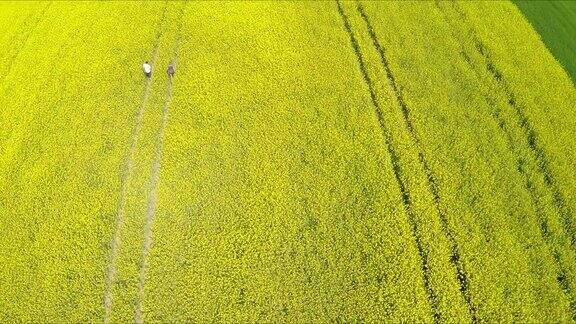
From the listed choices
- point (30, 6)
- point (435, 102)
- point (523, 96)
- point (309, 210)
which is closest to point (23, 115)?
point (30, 6)

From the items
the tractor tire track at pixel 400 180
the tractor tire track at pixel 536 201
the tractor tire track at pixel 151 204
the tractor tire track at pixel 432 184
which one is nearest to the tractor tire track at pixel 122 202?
the tractor tire track at pixel 151 204

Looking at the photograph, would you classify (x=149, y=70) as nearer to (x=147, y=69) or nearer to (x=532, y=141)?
(x=147, y=69)

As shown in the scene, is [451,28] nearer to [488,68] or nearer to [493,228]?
[488,68]

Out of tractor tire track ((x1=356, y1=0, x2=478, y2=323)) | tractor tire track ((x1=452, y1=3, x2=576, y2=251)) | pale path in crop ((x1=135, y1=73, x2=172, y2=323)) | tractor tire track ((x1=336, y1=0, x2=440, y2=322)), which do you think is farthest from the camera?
tractor tire track ((x1=452, y1=3, x2=576, y2=251))

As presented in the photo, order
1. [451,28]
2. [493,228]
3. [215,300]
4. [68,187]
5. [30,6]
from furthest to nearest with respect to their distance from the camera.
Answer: [30,6] → [451,28] → [68,187] → [493,228] → [215,300]

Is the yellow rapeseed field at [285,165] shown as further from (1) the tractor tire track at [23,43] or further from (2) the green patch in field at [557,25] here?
(2) the green patch in field at [557,25]

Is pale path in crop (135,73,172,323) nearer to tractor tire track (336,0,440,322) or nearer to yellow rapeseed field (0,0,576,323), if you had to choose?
yellow rapeseed field (0,0,576,323)

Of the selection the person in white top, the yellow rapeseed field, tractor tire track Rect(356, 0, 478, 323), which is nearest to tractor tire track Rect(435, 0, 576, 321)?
the yellow rapeseed field
